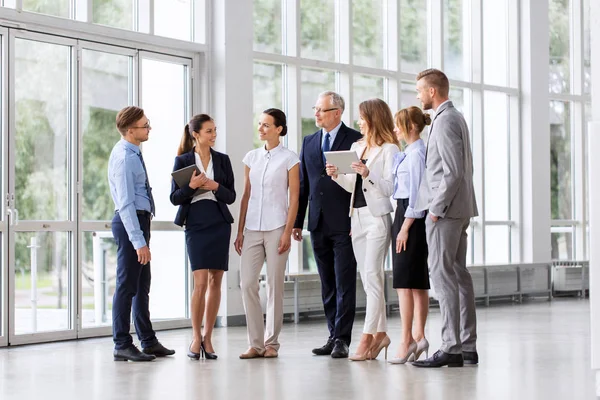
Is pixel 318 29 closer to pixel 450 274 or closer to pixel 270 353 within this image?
pixel 270 353

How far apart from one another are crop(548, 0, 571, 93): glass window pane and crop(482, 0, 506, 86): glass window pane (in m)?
1.04

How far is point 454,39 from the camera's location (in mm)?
12625

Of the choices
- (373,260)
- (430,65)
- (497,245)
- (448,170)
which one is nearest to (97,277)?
(373,260)

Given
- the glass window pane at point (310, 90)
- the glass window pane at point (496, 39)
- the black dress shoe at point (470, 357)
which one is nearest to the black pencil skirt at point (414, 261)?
the black dress shoe at point (470, 357)

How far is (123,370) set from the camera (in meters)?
5.76

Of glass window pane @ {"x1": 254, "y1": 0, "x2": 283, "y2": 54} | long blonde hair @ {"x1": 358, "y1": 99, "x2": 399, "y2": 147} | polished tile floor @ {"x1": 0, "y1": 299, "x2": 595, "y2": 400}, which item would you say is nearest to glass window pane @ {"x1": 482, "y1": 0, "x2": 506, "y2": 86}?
glass window pane @ {"x1": 254, "y1": 0, "x2": 283, "y2": 54}

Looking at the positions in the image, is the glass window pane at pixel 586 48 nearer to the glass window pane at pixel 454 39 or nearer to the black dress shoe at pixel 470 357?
the glass window pane at pixel 454 39

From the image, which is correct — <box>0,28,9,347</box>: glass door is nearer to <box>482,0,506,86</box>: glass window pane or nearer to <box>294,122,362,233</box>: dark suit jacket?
<box>294,122,362,233</box>: dark suit jacket

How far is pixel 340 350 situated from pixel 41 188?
304 cm

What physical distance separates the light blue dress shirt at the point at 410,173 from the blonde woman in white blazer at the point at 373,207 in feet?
0.19

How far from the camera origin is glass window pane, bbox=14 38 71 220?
757 cm

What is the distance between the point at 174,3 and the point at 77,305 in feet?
9.99

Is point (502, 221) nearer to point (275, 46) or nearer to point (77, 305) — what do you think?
point (275, 46)

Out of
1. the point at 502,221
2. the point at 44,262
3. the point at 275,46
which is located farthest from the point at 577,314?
the point at 44,262
